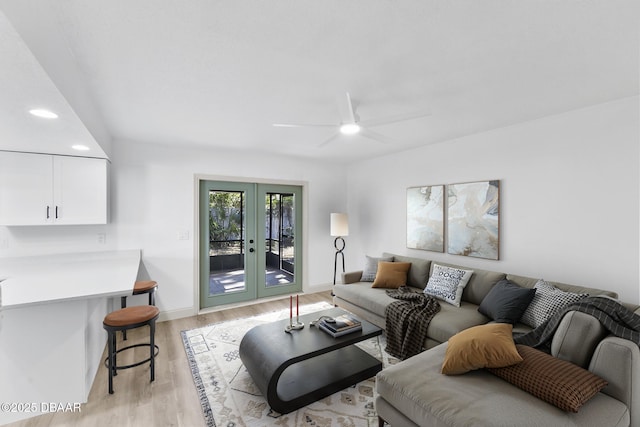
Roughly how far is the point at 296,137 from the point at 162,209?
2.15m

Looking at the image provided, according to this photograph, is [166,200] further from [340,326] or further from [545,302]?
[545,302]

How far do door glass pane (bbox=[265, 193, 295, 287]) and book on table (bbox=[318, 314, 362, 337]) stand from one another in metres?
2.48

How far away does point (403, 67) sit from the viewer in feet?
6.42

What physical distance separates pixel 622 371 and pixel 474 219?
212 centimetres

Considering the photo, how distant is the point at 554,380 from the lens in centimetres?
157

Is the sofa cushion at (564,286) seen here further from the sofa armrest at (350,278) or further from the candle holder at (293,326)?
the candle holder at (293,326)

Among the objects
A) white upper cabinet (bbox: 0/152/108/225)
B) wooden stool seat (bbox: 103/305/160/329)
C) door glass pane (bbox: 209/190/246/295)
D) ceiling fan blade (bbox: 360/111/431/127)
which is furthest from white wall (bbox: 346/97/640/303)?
white upper cabinet (bbox: 0/152/108/225)

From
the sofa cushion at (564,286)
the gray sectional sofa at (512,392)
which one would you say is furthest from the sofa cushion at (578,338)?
the sofa cushion at (564,286)

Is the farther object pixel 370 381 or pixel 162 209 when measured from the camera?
pixel 162 209

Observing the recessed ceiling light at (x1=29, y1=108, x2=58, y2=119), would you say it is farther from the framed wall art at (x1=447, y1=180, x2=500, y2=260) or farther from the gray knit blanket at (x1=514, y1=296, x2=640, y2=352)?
the framed wall art at (x1=447, y1=180, x2=500, y2=260)

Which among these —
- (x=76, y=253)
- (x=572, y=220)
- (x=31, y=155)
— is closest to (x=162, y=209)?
(x=76, y=253)

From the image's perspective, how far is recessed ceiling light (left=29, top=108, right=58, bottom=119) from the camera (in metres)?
1.76

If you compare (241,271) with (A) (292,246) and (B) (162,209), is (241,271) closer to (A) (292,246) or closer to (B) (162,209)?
(A) (292,246)

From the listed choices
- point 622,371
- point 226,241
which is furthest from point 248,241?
point 622,371
